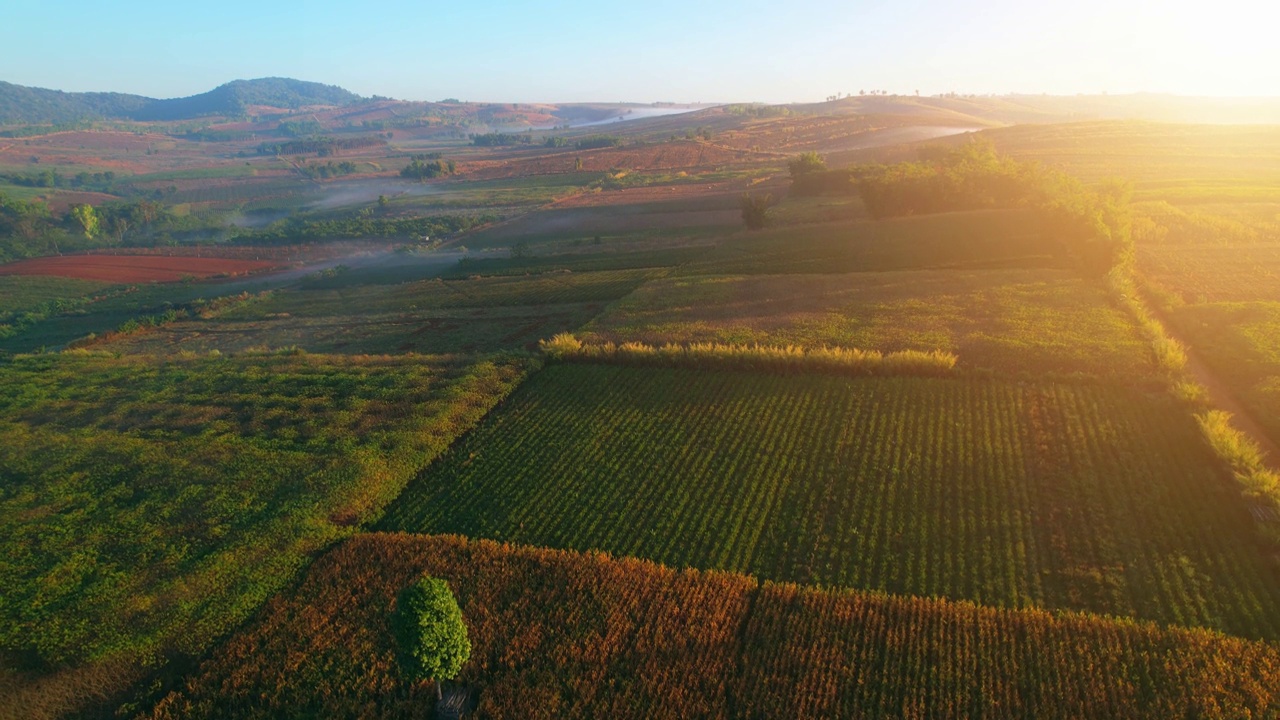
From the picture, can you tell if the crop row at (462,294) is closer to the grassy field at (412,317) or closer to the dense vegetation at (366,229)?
the grassy field at (412,317)

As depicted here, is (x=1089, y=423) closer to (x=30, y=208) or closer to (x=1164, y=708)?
(x=1164, y=708)

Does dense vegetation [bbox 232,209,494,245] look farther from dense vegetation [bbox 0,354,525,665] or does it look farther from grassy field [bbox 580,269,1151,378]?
dense vegetation [bbox 0,354,525,665]

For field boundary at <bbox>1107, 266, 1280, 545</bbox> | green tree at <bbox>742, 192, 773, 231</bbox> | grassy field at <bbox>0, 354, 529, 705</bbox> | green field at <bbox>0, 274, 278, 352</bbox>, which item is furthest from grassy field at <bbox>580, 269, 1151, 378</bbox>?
green field at <bbox>0, 274, 278, 352</bbox>

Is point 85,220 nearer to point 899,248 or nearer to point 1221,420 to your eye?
point 899,248

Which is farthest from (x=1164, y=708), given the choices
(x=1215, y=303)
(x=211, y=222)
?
(x=211, y=222)

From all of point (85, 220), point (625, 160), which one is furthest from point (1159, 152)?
point (85, 220)
